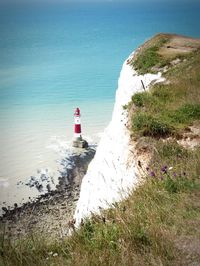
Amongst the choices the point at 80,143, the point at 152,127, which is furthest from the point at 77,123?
the point at 152,127

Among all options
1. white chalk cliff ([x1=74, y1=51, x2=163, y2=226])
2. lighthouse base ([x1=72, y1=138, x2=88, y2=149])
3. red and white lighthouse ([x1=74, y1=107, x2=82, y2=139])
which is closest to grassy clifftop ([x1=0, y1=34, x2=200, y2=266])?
white chalk cliff ([x1=74, y1=51, x2=163, y2=226])

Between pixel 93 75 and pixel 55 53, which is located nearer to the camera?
pixel 93 75

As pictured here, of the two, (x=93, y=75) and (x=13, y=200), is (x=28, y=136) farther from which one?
(x=93, y=75)

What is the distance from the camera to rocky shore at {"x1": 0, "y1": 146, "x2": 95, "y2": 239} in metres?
11.3

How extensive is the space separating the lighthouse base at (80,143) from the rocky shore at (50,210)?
2366 millimetres

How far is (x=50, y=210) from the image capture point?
1259 centimetres

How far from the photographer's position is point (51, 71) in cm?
4722

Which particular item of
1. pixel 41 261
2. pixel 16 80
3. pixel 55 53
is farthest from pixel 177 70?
pixel 55 53

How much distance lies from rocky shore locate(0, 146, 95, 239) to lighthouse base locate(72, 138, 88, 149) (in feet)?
7.76

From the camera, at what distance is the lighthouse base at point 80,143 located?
60.7 feet

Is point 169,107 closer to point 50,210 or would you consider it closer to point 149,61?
point 50,210

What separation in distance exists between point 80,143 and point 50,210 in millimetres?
6364

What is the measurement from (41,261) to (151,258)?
121 cm

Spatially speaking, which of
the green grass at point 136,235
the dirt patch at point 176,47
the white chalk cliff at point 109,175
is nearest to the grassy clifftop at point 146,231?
the green grass at point 136,235
